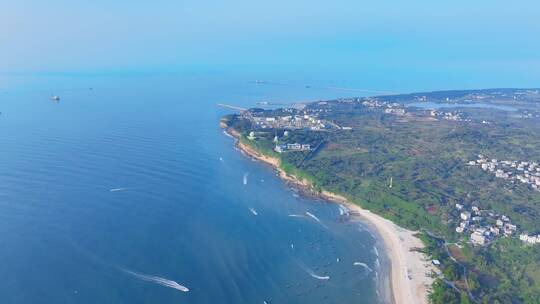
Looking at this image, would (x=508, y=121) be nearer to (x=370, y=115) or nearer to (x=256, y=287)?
(x=370, y=115)

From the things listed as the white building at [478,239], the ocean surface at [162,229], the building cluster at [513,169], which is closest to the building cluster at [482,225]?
the white building at [478,239]

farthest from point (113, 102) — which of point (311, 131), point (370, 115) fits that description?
point (370, 115)

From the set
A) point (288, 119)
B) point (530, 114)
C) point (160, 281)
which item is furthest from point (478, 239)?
point (530, 114)

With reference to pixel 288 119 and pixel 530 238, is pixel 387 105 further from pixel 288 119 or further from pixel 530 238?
pixel 530 238

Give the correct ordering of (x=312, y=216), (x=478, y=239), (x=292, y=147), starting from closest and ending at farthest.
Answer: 1. (x=478, y=239)
2. (x=312, y=216)
3. (x=292, y=147)

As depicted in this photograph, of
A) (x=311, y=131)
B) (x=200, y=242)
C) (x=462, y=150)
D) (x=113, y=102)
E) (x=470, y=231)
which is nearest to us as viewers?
(x=200, y=242)

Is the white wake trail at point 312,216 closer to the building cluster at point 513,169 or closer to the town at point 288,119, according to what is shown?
the building cluster at point 513,169

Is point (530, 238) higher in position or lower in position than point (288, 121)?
lower

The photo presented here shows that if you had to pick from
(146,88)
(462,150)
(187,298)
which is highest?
(146,88)
